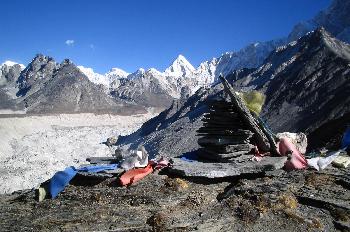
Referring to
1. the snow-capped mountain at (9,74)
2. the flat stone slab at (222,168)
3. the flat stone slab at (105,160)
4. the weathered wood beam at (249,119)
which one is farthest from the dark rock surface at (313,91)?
the snow-capped mountain at (9,74)

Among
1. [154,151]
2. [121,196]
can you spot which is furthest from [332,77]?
[121,196]

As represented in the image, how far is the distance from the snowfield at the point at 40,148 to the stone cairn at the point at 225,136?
703 centimetres

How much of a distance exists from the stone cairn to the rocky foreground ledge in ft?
1.96

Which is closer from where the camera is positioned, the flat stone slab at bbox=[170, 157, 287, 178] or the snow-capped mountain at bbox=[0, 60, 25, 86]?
the flat stone slab at bbox=[170, 157, 287, 178]

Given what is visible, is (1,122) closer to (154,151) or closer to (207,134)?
(154,151)

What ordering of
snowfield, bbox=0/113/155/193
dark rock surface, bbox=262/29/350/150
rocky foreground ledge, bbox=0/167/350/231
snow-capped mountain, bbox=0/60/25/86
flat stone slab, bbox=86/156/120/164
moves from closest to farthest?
rocky foreground ledge, bbox=0/167/350/231 < flat stone slab, bbox=86/156/120/164 < snowfield, bbox=0/113/155/193 < dark rock surface, bbox=262/29/350/150 < snow-capped mountain, bbox=0/60/25/86

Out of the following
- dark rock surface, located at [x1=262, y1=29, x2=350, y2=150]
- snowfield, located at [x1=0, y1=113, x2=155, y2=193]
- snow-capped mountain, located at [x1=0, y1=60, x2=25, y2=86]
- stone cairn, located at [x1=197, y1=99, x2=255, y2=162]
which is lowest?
snowfield, located at [x1=0, y1=113, x2=155, y2=193]

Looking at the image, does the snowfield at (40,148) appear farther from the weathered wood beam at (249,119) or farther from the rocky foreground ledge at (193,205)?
the weathered wood beam at (249,119)

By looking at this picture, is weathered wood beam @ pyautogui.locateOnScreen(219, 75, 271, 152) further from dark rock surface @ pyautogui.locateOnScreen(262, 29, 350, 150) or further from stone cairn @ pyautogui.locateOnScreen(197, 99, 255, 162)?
dark rock surface @ pyautogui.locateOnScreen(262, 29, 350, 150)

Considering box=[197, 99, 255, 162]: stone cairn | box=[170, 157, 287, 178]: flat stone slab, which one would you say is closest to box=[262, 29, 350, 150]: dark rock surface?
box=[197, 99, 255, 162]: stone cairn

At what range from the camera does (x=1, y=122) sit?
202 feet

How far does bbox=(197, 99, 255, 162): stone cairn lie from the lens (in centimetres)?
836

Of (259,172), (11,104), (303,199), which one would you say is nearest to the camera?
(303,199)

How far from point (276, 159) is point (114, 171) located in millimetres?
3326
